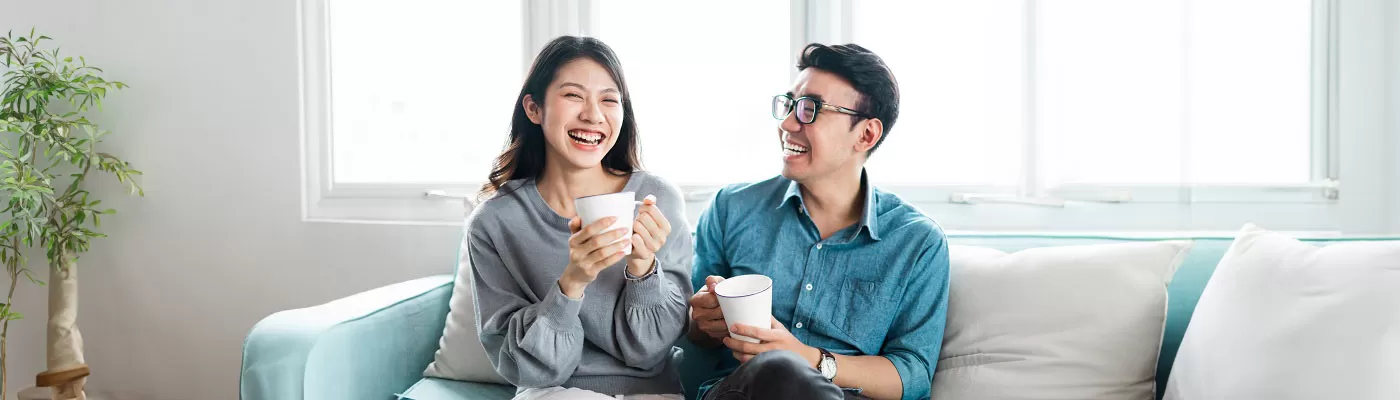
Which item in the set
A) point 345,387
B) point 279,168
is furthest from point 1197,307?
point 279,168

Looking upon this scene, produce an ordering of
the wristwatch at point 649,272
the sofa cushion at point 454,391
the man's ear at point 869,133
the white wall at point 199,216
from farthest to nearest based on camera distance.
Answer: the white wall at point 199,216 → the sofa cushion at point 454,391 → the man's ear at point 869,133 → the wristwatch at point 649,272

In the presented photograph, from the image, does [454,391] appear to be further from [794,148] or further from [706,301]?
[794,148]

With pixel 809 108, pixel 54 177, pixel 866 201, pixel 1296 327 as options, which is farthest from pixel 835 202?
pixel 54 177

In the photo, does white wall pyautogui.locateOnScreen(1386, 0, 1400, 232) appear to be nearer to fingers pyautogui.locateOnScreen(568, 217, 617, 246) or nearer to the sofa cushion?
fingers pyautogui.locateOnScreen(568, 217, 617, 246)

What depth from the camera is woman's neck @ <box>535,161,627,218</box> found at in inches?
57.4

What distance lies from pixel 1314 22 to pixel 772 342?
1.59 m

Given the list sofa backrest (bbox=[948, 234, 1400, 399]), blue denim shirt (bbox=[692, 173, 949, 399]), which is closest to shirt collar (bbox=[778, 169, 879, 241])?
blue denim shirt (bbox=[692, 173, 949, 399])

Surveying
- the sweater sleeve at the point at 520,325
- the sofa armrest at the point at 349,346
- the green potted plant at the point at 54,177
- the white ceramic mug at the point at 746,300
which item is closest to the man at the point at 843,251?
the white ceramic mug at the point at 746,300

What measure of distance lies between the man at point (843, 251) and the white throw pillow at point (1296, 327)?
399 millimetres

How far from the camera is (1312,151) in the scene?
6.38 feet

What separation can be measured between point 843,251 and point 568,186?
50 centimetres

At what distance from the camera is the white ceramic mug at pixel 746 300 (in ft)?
3.89

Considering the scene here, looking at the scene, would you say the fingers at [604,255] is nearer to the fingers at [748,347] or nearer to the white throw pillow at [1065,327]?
the fingers at [748,347]

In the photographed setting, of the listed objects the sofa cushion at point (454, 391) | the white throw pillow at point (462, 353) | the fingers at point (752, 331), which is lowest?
the sofa cushion at point (454, 391)
